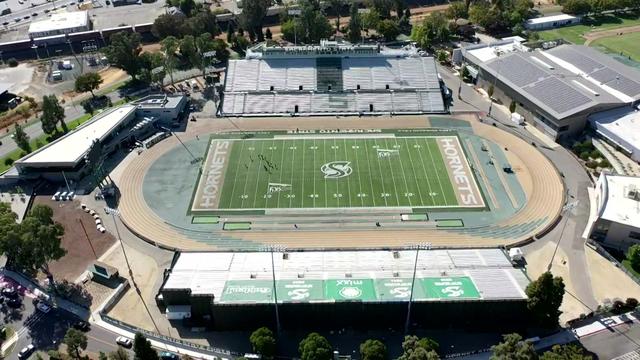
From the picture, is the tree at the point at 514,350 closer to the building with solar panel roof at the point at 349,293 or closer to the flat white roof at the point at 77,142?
the building with solar panel roof at the point at 349,293

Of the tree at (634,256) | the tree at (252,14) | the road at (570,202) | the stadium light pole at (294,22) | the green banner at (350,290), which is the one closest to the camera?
the green banner at (350,290)

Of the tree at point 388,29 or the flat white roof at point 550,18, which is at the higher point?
the tree at point 388,29

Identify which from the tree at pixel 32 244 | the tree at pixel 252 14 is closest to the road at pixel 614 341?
the tree at pixel 32 244

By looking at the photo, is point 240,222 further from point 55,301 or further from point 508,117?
point 508,117

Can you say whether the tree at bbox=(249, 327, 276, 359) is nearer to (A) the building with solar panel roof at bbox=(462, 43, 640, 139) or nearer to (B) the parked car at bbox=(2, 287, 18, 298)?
(B) the parked car at bbox=(2, 287, 18, 298)

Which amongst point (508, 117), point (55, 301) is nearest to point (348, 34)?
point (508, 117)

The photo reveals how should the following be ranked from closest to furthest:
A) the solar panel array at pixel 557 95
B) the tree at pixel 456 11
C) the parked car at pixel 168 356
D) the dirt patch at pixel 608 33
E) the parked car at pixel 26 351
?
the parked car at pixel 168 356 < the parked car at pixel 26 351 < the solar panel array at pixel 557 95 < the dirt patch at pixel 608 33 < the tree at pixel 456 11
